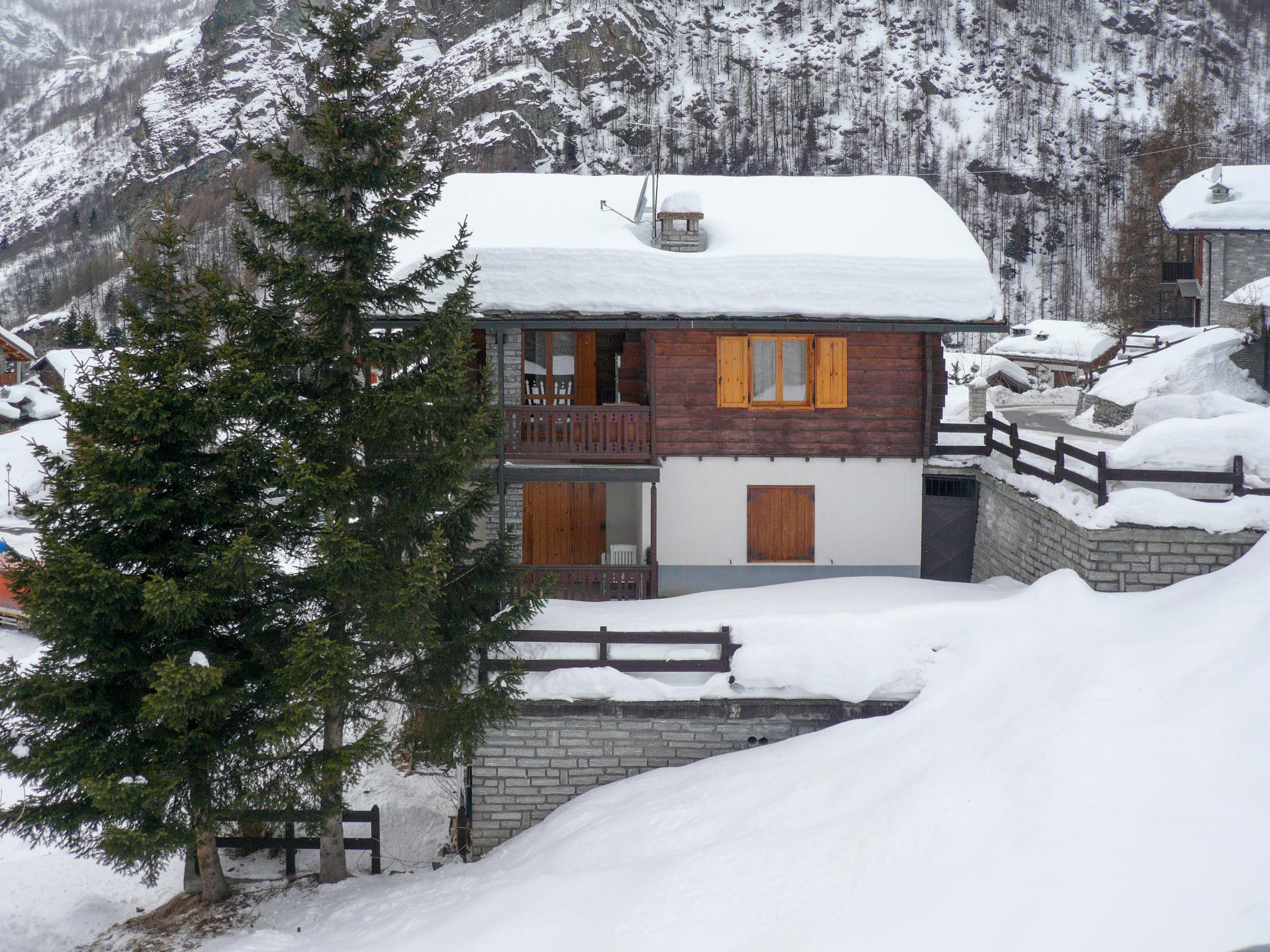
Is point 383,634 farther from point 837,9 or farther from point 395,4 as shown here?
point 837,9

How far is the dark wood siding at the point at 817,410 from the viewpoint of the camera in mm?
14523

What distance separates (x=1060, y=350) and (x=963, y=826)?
5080 cm

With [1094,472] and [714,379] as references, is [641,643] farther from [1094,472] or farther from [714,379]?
[1094,472]

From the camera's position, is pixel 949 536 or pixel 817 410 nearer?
pixel 817 410

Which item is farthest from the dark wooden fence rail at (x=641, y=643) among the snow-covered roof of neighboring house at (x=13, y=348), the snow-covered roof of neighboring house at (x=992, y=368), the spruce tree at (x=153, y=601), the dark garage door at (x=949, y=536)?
the snow-covered roof of neighboring house at (x=13, y=348)

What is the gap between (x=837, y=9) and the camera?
390 ft

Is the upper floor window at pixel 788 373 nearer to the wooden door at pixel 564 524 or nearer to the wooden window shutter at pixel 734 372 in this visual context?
the wooden window shutter at pixel 734 372

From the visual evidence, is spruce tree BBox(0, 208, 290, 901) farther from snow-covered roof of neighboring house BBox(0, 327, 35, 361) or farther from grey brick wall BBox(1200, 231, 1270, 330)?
snow-covered roof of neighboring house BBox(0, 327, 35, 361)

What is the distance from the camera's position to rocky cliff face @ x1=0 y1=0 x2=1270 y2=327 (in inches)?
3649

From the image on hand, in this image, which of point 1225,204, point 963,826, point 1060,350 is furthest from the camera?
point 1060,350

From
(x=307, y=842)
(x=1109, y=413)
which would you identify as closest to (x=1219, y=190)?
(x=1109, y=413)

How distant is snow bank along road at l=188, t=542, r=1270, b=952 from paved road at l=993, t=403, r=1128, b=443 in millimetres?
10112

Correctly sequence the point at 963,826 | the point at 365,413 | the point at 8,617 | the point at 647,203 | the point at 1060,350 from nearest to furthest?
the point at 963,826, the point at 365,413, the point at 647,203, the point at 8,617, the point at 1060,350

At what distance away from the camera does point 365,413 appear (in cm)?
970
